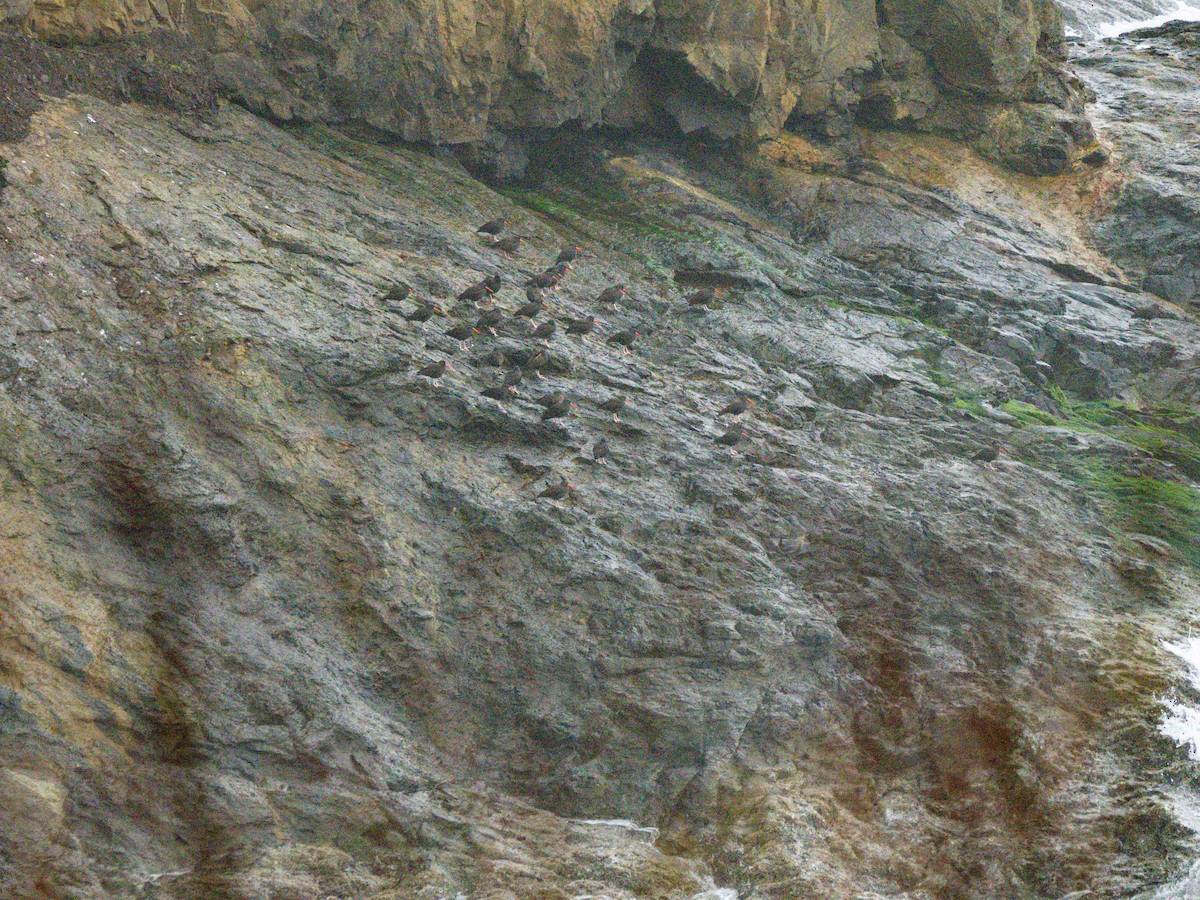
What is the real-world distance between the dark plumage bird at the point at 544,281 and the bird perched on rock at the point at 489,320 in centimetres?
162

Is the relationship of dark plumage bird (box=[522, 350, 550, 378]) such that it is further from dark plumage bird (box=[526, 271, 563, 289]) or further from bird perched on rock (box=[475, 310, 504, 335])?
dark plumage bird (box=[526, 271, 563, 289])

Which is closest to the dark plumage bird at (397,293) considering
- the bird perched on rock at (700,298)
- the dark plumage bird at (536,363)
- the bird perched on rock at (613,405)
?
the dark plumage bird at (536,363)

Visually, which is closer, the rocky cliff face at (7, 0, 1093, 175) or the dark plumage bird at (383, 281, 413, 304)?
the dark plumage bird at (383, 281, 413, 304)

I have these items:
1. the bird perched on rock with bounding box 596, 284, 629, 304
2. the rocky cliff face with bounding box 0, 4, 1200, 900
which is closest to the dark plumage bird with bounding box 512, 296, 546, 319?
the rocky cliff face with bounding box 0, 4, 1200, 900

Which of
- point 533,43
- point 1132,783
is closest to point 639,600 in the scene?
point 1132,783

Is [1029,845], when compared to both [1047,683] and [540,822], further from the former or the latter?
[540,822]

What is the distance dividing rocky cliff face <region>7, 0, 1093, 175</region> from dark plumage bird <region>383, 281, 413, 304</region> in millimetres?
5123

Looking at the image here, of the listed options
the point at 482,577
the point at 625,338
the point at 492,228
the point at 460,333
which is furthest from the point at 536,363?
the point at 492,228

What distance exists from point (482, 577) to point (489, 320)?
4052 mm

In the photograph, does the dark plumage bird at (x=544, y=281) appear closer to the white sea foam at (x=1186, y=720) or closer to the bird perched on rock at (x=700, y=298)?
the bird perched on rock at (x=700, y=298)

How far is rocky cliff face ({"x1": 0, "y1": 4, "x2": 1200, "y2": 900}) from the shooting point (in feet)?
33.2

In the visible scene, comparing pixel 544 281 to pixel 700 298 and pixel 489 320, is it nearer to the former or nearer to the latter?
pixel 489 320

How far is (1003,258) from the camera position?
22172 mm

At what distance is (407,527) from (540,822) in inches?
128
